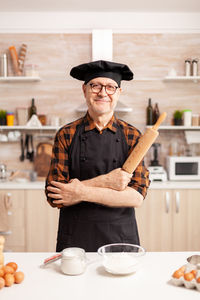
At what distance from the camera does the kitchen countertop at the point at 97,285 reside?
1162 mm

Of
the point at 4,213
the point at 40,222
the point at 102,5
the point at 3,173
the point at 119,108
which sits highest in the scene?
the point at 102,5

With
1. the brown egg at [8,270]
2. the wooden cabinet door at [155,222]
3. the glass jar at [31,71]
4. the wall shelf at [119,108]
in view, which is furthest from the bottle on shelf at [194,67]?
the brown egg at [8,270]

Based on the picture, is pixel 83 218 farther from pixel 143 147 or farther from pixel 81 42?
pixel 81 42

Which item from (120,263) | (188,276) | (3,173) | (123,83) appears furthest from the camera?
(123,83)

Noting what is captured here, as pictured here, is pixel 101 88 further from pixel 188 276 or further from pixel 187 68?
pixel 187 68

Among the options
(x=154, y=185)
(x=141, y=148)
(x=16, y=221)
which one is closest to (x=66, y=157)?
(x=141, y=148)

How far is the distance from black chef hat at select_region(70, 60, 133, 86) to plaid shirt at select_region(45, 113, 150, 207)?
24 cm

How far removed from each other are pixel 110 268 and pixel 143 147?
57 centimetres

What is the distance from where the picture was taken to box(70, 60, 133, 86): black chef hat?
5.48 feet

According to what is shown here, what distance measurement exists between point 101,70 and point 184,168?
2345 millimetres

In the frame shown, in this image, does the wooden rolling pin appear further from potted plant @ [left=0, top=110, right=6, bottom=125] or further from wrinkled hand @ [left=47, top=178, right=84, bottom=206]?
potted plant @ [left=0, top=110, right=6, bottom=125]

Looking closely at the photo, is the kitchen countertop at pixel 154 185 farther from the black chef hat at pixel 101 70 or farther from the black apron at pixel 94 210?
the black chef hat at pixel 101 70

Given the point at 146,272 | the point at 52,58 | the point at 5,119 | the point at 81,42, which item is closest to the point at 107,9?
the point at 81,42

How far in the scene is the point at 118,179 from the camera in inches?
66.0
